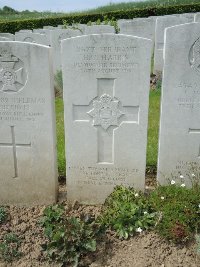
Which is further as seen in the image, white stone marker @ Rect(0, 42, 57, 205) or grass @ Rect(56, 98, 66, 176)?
grass @ Rect(56, 98, 66, 176)

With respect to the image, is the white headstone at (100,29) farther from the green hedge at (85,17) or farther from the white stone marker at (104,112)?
the green hedge at (85,17)

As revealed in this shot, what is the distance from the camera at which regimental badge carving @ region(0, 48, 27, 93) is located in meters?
3.85

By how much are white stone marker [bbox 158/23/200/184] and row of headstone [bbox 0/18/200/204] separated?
0.01 meters

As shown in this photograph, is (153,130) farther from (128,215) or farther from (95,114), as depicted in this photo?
(128,215)

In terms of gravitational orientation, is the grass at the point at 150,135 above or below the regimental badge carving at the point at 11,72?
below

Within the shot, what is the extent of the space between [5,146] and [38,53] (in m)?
1.15

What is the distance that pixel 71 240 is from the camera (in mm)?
3336

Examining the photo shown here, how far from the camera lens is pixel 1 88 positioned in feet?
13.1

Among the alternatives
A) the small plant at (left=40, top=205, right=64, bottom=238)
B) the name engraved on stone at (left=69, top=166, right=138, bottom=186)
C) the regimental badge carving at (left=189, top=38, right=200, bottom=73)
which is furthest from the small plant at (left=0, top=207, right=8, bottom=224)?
the regimental badge carving at (left=189, top=38, right=200, bottom=73)

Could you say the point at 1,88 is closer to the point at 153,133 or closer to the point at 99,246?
the point at 99,246

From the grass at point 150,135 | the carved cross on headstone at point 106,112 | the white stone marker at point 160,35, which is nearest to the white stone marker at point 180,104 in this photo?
the carved cross on headstone at point 106,112

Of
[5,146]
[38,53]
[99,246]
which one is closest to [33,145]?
[5,146]

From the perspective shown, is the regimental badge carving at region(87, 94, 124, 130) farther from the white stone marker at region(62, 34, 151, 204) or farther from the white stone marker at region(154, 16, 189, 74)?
the white stone marker at region(154, 16, 189, 74)

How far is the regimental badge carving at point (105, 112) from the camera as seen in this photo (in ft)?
13.0
